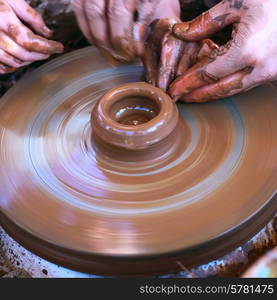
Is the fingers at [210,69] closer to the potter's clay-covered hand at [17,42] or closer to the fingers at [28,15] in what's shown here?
the potter's clay-covered hand at [17,42]

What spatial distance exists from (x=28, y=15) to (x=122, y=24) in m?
0.54

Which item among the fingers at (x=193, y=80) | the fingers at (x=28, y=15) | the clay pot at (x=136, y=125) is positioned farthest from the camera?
the fingers at (x=28, y=15)

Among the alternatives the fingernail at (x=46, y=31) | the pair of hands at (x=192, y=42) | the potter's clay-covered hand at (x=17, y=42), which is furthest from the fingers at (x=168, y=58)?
the fingernail at (x=46, y=31)

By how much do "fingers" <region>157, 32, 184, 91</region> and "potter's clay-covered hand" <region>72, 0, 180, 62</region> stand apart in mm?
92

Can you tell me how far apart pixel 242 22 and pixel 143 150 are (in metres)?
0.53

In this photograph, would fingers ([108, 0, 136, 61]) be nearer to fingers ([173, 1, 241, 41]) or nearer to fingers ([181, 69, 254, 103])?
fingers ([173, 1, 241, 41])

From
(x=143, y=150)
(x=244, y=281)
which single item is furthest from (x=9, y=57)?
(x=244, y=281)

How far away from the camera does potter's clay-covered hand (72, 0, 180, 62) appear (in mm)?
1449

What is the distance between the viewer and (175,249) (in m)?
1.13

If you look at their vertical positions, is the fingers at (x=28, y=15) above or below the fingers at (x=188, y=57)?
above

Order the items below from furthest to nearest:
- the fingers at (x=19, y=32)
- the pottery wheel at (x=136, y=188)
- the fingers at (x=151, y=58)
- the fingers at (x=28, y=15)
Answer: the fingers at (x=28, y=15)
the fingers at (x=19, y=32)
the fingers at (x=151, y=58)
the pottery wheel at (x=136, y=188)

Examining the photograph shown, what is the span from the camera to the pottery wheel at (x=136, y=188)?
1.16m

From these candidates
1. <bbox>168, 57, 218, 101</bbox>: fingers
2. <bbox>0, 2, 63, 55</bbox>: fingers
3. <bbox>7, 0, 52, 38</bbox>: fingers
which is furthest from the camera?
<bbox>7, 0, 52, 38</bbox>: fingers

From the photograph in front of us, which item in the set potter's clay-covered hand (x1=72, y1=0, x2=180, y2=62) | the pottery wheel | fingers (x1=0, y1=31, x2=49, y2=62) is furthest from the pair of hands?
fingers (x1=0, y1=31, x2=49, y2=62)
